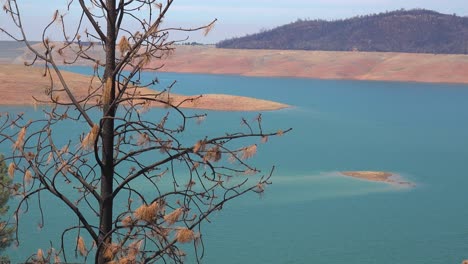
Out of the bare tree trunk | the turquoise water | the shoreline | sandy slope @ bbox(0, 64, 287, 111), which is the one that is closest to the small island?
the turquoise water

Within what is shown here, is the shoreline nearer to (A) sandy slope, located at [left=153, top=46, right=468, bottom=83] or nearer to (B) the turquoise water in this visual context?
(A) sandy slope, located at [left=153, top=46, right=468, bottom=83]

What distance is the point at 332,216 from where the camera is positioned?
12.4 meters

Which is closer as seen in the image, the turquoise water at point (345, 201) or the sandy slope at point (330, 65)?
the turquoise water at point (345, 201)

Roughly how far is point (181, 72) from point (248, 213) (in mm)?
47725

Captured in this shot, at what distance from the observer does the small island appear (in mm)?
15735

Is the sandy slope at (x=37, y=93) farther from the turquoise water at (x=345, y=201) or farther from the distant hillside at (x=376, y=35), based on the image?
the distant hillside at (x=376, y=35)

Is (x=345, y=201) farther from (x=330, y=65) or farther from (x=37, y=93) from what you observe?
(x=330, y=65)

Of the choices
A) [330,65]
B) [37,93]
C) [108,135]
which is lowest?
[330,65]

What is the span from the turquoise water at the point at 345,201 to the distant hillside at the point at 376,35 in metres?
55.8

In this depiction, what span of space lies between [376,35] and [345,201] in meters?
74.8

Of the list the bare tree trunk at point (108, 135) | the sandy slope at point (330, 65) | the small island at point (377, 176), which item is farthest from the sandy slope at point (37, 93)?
the bare tree trunk at point (108, 135)

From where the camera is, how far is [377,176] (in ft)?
53.1

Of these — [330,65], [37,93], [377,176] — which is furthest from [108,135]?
[330,65]

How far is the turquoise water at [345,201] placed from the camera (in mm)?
10172
